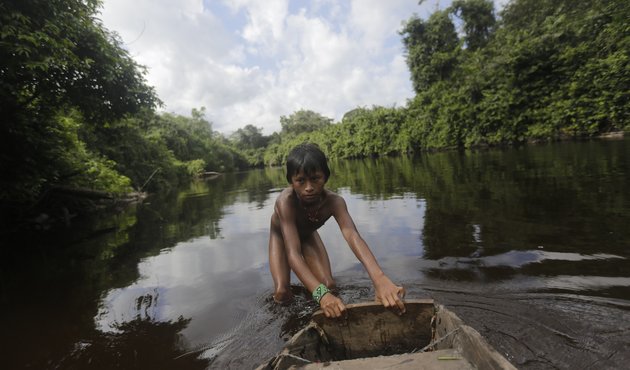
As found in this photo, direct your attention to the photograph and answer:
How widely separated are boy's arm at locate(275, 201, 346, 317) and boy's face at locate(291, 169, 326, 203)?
35 cm

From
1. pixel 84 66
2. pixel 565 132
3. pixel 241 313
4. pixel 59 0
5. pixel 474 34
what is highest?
pixel 474 34

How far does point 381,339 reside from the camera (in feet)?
6.37

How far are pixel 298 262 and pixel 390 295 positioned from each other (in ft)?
2.68

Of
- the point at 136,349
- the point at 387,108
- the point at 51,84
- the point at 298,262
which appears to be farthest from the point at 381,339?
the point at 387,108

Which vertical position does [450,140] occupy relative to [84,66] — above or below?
below

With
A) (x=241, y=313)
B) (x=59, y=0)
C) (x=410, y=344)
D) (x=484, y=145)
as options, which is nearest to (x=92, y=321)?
(x=241, y=313)

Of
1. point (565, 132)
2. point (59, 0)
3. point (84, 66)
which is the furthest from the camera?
point (565, 132)

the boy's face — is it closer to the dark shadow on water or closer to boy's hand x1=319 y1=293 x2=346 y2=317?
boy's hand x1=319 y1=293 x2=346 y2=317

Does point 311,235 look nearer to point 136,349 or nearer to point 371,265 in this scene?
point 371,265

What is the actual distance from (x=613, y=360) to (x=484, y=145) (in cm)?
2409

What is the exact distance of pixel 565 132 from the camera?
1812cm

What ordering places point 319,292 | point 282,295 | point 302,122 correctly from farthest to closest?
point 302,122
point 282,295
point 319,292

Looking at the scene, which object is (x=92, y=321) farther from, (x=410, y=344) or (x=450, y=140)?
(x=450, y=140)

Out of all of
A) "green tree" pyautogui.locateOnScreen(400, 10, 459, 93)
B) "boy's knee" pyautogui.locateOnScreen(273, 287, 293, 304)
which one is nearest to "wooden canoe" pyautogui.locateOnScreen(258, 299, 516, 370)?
"boy's knee" pyautogui.locateOnScreen(273, 287, 293, 304)
